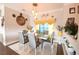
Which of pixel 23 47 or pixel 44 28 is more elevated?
pixel 44 28

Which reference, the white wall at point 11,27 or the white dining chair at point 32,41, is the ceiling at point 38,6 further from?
the white dining chair at point 32,41

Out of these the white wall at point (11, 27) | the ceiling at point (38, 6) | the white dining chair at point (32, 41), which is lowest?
the white dining chair at point (32, 41)

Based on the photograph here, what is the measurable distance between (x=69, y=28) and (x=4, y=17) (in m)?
1.04

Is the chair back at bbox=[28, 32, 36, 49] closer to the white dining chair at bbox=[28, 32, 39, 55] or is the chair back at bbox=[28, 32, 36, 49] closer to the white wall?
the white dining chair at bbox=[28, 32, 39, 55]

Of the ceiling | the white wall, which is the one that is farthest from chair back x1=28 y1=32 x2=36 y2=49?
the ceiling

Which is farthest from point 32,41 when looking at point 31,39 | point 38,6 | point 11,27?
point 38,6

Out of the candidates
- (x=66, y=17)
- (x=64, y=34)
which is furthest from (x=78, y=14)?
(x=64, y=34)

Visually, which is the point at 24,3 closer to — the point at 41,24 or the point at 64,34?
the point at 41,24

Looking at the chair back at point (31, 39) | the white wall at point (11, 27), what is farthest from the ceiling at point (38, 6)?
the chair back at point (31, 39)

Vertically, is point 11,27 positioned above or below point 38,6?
below

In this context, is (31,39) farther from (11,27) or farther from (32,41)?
(11,27)

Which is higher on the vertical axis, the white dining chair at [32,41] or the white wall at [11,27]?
the white wall at [11,27]

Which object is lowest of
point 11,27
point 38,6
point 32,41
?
point 32,41

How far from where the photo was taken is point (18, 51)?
2467 mm
